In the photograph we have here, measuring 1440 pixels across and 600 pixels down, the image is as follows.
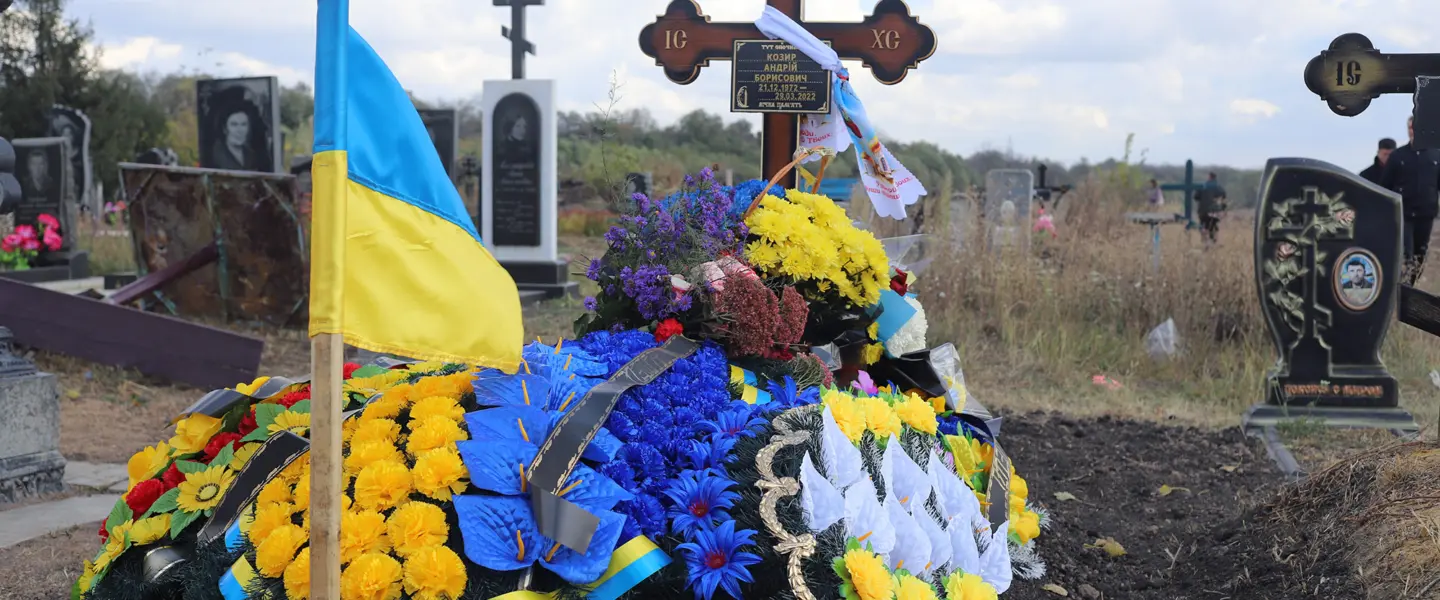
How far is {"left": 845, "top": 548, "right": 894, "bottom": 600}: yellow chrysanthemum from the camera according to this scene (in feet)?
7.23

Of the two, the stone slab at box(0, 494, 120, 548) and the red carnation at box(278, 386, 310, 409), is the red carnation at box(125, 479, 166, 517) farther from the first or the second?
the stone slab at box(0, 494, 120, 548)

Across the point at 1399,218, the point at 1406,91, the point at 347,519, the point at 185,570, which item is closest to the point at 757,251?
the point at 347,519

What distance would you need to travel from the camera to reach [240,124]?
10.7 m

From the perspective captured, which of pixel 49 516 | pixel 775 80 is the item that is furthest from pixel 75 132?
pixel 775 80

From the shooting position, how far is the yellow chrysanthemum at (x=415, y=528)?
214cm

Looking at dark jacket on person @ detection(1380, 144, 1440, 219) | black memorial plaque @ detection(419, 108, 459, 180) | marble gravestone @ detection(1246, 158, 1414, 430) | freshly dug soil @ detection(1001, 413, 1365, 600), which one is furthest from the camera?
black memorial plaque @ detection(419, 108, 459, 180)

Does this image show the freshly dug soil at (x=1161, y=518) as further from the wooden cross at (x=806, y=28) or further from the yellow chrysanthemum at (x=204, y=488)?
the yellow chrysanthemum at (x=204, y=488)

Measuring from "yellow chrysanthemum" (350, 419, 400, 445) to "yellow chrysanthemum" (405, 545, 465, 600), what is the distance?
0.36m

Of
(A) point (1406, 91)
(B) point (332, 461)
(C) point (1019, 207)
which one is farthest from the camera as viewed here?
(C) point (1019, 207)

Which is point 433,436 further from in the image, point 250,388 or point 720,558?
point 250,388

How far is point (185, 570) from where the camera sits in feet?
7.83

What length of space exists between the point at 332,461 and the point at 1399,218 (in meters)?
5.80

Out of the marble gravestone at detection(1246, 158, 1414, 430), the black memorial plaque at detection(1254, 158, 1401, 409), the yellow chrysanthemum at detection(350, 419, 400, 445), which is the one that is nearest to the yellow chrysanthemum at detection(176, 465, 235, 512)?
the yellow chrysanthemum at detection(350, 419, 400, 445)

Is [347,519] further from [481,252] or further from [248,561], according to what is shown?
[481,252]
